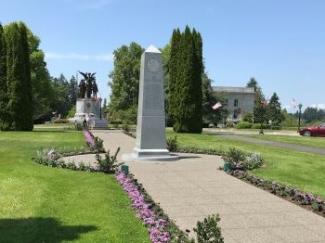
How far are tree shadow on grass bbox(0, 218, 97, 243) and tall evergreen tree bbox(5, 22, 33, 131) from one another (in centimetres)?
2818

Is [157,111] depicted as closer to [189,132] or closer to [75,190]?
[75,190]

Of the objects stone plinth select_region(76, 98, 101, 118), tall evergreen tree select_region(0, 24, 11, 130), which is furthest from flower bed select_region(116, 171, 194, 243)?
stone plinth select_region(76, 98, 101, 118)

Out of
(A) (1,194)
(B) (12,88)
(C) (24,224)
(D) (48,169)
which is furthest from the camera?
(B) (12,88)

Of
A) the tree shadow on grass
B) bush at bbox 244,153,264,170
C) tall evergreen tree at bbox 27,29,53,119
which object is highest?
tall evergreen tree at bbox 27,29,53,119

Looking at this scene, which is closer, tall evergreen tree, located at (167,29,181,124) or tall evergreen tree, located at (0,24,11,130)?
tall evergreen tree, located at (0,24,11,130)

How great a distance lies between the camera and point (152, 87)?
17.6m

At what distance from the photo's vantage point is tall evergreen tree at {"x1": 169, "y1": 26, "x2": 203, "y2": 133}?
36719mm

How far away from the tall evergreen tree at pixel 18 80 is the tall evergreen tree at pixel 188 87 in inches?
432

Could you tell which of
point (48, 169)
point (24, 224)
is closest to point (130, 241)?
point (24, 224)

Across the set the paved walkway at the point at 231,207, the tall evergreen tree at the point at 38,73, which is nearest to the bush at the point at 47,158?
the paved walkway at the point at 231,207

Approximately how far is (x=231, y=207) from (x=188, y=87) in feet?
90.5

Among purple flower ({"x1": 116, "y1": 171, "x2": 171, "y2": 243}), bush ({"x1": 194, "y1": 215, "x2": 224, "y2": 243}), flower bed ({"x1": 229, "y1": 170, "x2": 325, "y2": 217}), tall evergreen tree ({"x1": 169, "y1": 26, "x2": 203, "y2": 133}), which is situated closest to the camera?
bush ({"x1": 194, "y1": 215, "x2": 224, "y2": 243})

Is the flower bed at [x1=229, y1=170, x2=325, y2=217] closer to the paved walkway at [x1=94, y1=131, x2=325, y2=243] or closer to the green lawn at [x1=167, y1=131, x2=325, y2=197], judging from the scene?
the paved walkway at [x1=94, y1=131, x2=325, y2=243]

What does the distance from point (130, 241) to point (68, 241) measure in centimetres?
88
